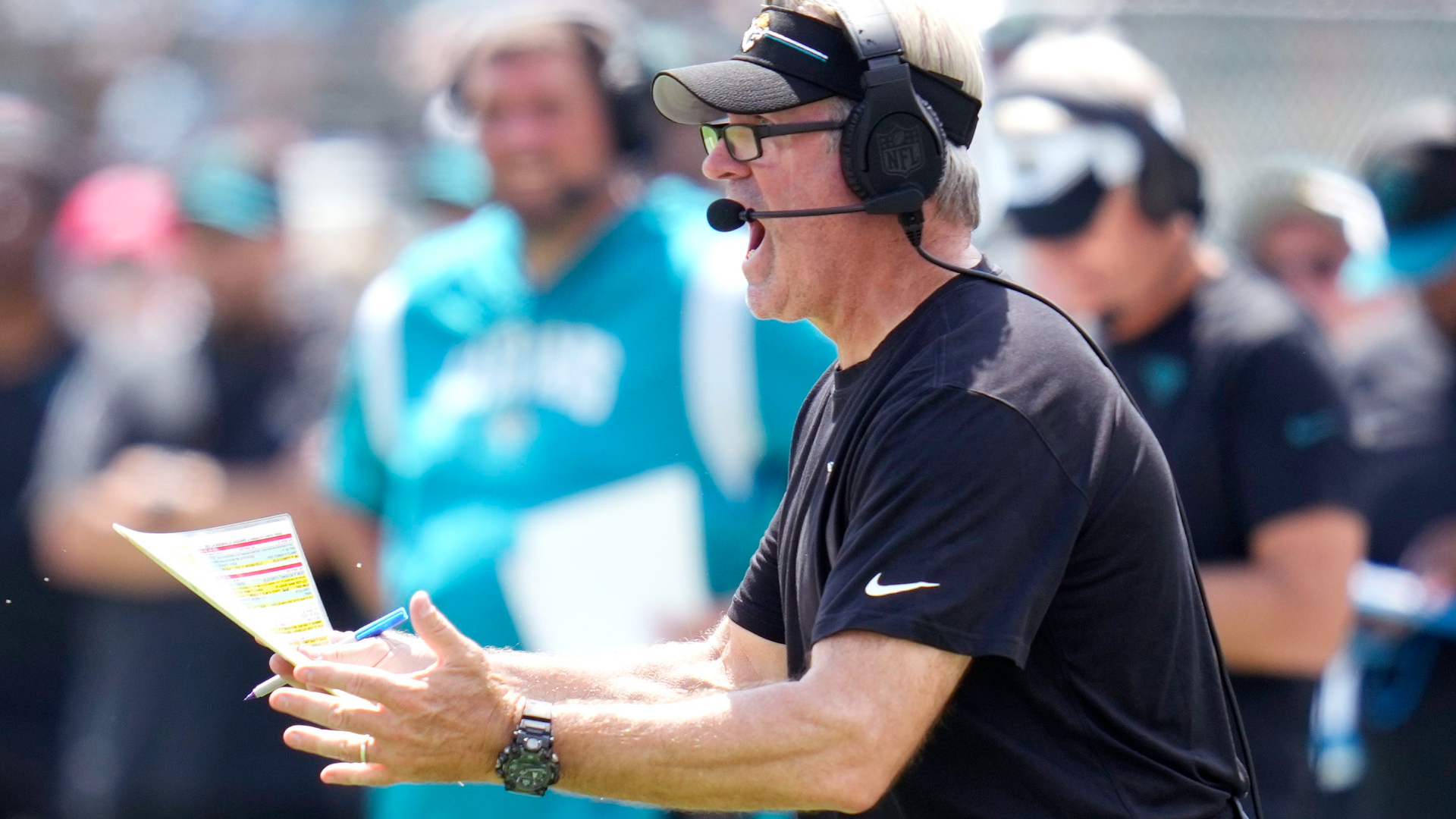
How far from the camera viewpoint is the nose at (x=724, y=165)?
8.46ft

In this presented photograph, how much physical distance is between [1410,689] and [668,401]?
8.44 feet

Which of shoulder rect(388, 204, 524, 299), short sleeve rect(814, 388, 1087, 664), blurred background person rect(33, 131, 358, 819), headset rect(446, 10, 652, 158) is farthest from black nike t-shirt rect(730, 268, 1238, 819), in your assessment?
blurred background person rect(33, 131, 358, 819)

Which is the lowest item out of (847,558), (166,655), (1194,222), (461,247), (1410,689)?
(1410,689)

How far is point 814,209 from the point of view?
2.50 m

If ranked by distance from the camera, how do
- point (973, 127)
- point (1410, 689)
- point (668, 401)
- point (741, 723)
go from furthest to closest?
point (1410, 689) < point (668, 401) < point (973, 127) < point (741, 723)

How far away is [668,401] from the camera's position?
12.7 ft

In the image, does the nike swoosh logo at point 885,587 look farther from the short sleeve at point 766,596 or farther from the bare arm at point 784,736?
the short sleeve at point 766,596

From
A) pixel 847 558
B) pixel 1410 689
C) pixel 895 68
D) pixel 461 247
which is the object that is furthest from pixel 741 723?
pixel 1410 689

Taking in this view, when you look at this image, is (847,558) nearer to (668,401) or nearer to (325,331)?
(668,401)

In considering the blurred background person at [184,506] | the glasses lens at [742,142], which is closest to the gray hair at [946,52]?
the glasses lens at [742,142]

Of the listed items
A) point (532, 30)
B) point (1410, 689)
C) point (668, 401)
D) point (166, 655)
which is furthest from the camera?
point (166, 655)

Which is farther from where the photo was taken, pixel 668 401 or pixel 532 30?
pixel 532 30

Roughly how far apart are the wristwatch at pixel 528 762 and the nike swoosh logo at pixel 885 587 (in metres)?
0.45

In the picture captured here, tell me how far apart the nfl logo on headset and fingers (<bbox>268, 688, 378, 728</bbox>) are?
3.36ft
